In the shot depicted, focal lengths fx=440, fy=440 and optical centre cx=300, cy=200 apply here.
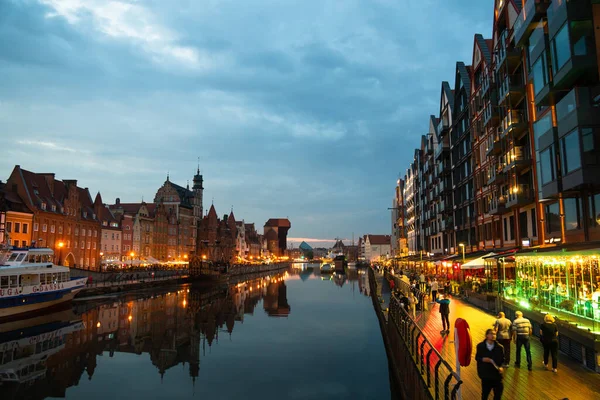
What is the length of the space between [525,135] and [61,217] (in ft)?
223

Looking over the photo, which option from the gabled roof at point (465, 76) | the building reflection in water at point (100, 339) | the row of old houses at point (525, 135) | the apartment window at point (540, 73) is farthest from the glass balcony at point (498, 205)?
the building reflection in water at point (100, 339)

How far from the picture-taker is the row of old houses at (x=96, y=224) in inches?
2525

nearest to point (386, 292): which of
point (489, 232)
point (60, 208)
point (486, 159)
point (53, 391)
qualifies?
point (489, 232)

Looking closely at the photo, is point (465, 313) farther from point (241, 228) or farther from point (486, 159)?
point (241, 228)

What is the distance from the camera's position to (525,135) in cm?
3572

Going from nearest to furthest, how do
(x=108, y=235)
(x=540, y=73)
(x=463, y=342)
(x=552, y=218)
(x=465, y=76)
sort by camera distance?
1. (x=463, y=342)
2. (x=540, y=73)
3. (x=552, y=218)
4. (x=465, y=76)
5. (x=108, y=235)

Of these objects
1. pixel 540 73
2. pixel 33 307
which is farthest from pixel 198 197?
pixel 540 73

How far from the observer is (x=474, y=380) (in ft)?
44.4

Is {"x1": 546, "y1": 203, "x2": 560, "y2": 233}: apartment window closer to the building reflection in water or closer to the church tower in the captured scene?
the building reflection in water

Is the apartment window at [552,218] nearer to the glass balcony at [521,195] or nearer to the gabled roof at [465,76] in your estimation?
the glass balcony at [521,195]

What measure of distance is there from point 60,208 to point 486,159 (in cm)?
6442

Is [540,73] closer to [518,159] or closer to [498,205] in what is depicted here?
[518,159]

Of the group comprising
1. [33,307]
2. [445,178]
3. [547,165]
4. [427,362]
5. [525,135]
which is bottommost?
[33,307]

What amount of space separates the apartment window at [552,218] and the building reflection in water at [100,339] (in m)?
24.3
